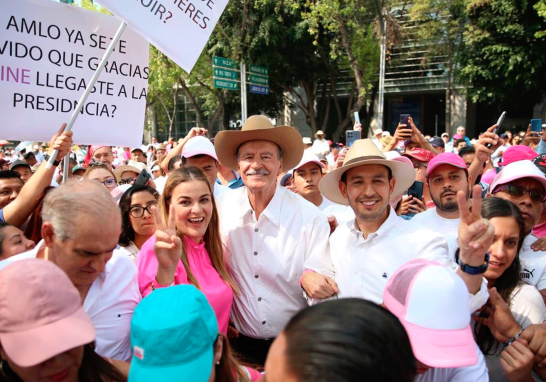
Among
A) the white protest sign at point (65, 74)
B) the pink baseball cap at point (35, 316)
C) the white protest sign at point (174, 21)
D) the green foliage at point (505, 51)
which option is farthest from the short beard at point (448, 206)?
the green foliage at point (505, 51)

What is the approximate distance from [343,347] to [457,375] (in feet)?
3.43

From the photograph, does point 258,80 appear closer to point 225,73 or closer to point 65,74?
point 225,73

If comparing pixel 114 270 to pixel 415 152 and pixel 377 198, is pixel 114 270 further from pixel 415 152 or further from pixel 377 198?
pixel 415 152

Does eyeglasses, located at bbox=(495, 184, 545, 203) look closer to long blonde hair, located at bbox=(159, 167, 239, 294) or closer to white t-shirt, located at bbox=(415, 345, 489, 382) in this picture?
white t-shirt, located at bbox=(415, 345, 489, 382)

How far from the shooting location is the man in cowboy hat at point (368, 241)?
241 centimetres

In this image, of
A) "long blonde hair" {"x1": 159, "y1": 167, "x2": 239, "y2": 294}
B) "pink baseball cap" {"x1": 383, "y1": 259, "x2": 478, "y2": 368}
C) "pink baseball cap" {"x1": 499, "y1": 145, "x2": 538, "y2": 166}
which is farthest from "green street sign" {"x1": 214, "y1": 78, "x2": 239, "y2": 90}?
"pink baseball cap" {"x1": 383, "y1": 259, "x2": 478, "y2": 368}

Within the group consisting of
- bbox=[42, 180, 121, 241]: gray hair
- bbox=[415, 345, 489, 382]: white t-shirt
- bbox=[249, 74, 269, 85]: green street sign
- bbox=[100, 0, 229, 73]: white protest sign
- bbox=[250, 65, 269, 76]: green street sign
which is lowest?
bbox=[415, 345, 489, 382]: white t-shirt

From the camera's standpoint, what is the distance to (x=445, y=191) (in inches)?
139

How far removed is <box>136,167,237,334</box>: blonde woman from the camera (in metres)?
2.40

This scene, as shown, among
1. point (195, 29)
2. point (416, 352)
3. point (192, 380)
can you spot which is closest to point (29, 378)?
point (192, 380)

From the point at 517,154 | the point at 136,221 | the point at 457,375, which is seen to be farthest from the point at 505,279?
the point at 517,154

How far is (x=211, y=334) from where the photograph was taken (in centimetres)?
157

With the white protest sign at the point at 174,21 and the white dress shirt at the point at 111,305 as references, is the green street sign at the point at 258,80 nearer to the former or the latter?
the white protest sign at the point at 174,21

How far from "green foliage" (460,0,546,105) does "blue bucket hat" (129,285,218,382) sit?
23353 millimetres
